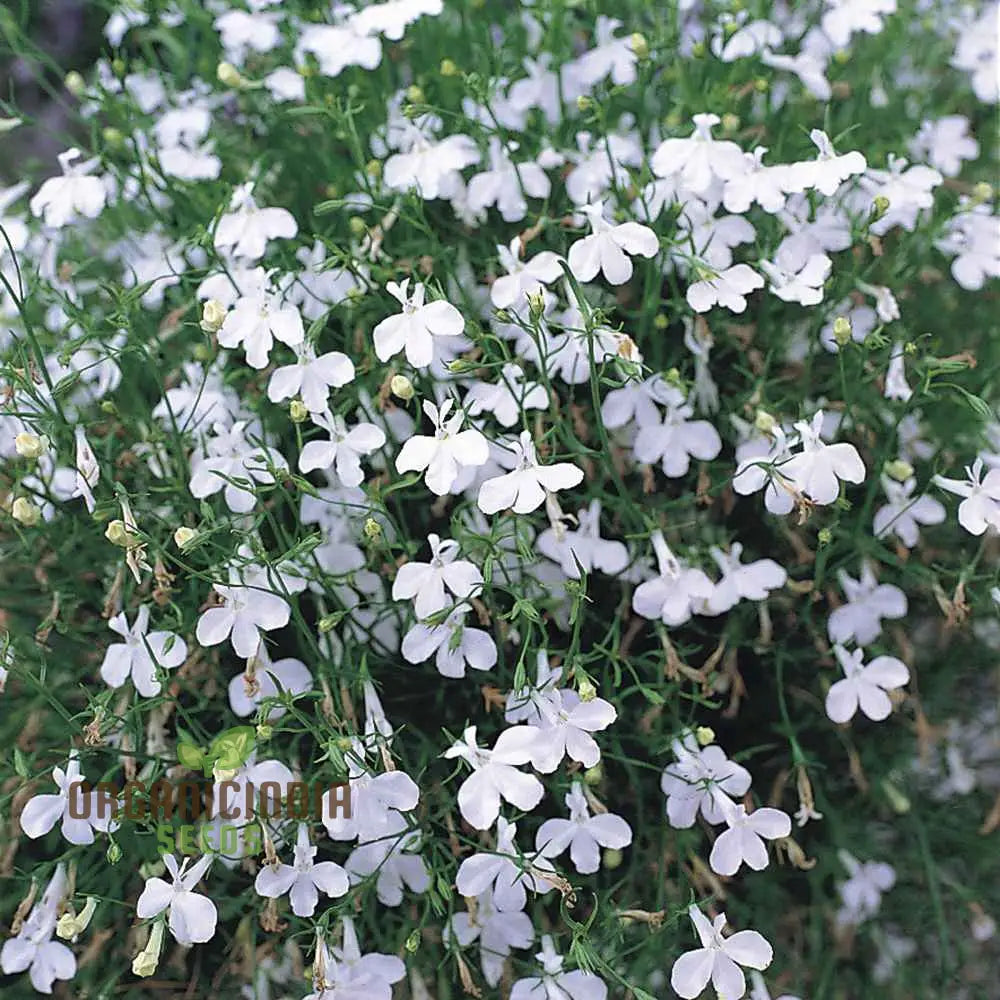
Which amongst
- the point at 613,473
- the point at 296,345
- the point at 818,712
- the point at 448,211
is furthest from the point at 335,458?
the point at 818,712

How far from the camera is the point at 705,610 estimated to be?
86cm

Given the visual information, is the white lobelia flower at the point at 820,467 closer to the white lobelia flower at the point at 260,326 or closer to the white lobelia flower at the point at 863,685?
the white lobelia flower at the point at 863,685

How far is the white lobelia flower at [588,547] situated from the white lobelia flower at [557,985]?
253 millimetres

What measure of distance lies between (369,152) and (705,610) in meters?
0.51

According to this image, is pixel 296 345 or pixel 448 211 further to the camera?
pixel 448 211

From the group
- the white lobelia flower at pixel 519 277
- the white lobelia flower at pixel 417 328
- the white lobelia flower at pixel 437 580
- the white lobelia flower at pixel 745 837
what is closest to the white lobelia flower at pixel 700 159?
the white lobelia flower at pixel 519 277

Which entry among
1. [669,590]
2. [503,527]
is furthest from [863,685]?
[503,527]

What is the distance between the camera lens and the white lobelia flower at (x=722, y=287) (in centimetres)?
81

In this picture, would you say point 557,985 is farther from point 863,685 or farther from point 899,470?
point 899,470

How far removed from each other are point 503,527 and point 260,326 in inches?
8.8

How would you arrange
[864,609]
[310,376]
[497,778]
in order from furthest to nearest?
[864,609]
[310,376]
[497,778]

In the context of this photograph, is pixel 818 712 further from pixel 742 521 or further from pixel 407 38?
pixel 407 38

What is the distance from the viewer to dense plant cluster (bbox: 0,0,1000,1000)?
77 cm

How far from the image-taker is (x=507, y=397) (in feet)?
2.69
